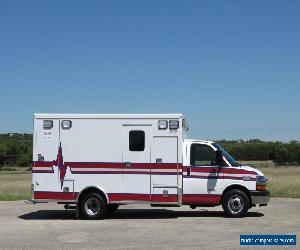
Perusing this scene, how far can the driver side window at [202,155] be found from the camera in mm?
15961

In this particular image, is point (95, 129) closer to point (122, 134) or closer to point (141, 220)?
point (122, 134)

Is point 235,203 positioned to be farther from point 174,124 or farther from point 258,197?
point 174,124

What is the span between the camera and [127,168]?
15617mm

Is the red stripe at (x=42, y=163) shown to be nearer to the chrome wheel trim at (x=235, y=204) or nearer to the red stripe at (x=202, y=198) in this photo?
the red stripe at (x=202, y=198)

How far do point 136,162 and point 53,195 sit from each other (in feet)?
8.04

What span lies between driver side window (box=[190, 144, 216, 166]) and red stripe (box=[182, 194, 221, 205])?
878 millimetres

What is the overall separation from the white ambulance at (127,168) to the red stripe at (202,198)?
0.03m

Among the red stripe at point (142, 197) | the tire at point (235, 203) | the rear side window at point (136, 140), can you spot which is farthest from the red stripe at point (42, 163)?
the tire at point (235, 203)

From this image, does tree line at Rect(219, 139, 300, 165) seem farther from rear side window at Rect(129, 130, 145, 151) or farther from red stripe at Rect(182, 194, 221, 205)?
rear side window at Rect(129, 130, 145, 151)

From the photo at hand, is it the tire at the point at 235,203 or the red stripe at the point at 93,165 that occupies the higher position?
the red stripe at the point at 93,165

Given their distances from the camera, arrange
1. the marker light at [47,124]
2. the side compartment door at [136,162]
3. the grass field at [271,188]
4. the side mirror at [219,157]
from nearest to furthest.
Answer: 1. the side compartment door at [136,162]
2. the marker light at [47,124]
3. the side mirror at [219,157]
4. the grass field at [271,188]

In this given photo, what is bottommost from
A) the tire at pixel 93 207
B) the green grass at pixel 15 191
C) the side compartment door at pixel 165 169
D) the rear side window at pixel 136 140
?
the green grass at pixel 15 191

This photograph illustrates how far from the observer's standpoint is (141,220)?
15578 mm

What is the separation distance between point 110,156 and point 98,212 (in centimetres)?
155
